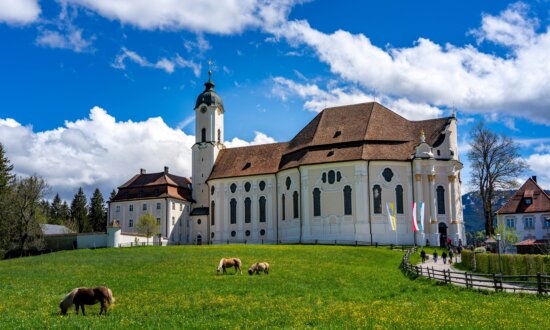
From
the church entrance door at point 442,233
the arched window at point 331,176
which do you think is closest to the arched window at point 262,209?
the arched window at point 331,176

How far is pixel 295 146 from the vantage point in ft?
233

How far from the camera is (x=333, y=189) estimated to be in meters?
63.2

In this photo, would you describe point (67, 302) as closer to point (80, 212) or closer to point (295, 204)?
point (295, 204)

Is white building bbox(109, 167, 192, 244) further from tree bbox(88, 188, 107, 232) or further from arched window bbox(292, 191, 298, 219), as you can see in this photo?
tree bbox(88, 188, 107, 232)

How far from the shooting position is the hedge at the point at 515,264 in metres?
33.1

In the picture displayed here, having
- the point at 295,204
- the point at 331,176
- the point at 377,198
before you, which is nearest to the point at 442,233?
the point at 377,198

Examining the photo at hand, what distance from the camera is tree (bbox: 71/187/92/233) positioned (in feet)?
359

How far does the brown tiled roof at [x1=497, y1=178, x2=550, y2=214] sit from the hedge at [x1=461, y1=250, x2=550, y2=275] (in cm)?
2466

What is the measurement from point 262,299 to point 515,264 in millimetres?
20127

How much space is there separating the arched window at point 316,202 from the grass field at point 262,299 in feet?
80.8

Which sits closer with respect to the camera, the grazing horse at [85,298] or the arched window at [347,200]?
the grazing horse at [85,298]

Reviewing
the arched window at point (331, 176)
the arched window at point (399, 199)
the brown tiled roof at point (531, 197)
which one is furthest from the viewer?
the arched window at point (331, 176)

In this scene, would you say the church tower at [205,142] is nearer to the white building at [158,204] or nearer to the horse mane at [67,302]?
the white building at [158,204]

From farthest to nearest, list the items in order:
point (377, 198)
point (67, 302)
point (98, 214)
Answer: point (98, 214)
point (377, 198)
point (67, 302)
